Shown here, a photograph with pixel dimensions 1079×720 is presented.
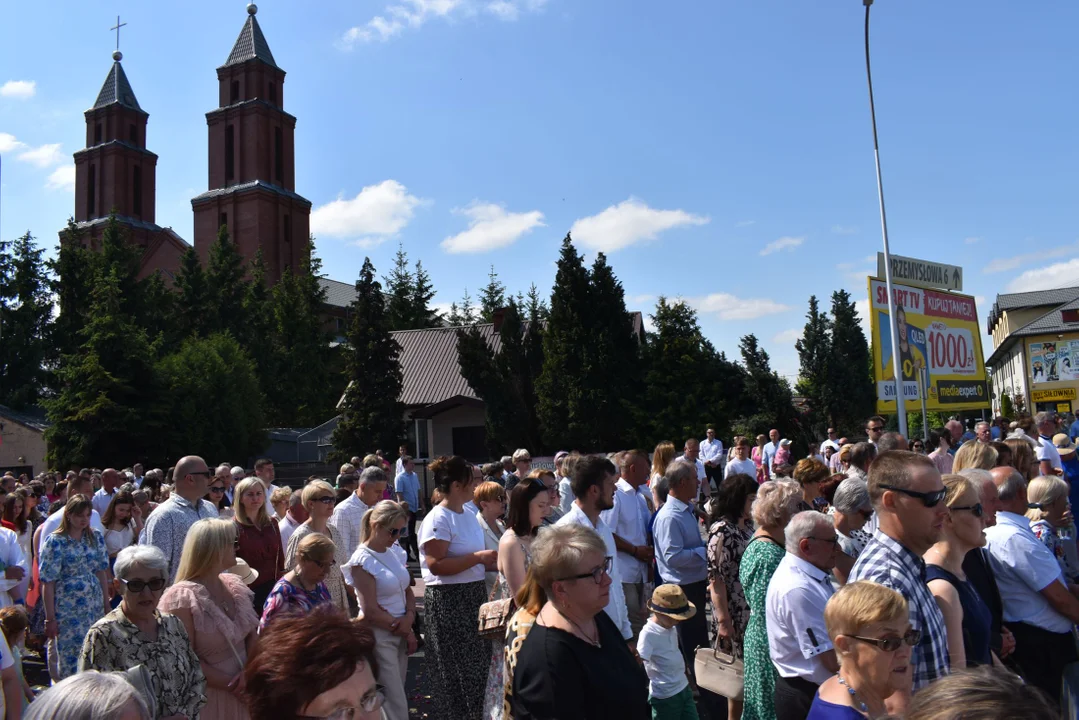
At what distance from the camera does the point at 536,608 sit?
330 cm

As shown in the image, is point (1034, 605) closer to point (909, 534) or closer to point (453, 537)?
point (909, 534)

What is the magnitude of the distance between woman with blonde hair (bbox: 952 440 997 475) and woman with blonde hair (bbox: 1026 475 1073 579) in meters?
0.29

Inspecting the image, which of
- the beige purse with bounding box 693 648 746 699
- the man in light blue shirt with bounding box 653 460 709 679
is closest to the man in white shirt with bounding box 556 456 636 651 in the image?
the beige purse with bounding box 693 648 746 699

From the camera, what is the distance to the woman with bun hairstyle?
5699mm

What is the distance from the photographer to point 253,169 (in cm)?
7125

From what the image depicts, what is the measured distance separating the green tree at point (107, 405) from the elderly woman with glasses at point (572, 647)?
37.3 m

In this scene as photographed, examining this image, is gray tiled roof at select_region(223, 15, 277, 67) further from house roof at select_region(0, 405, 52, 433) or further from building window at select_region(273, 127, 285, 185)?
house roof at select_region(0, 405, 52, 433)

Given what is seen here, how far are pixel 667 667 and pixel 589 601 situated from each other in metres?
2.05

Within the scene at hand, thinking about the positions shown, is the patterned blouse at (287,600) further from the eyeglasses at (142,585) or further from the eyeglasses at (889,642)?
the eyeglasses at (889,642)

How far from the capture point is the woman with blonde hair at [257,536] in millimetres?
6531

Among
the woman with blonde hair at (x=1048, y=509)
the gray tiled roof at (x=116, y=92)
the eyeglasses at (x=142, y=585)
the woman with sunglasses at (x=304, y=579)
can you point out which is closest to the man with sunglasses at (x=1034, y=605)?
the woman with blonde hair at (x=1048, y=509)

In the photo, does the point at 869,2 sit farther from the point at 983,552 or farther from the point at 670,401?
the point at 670,401

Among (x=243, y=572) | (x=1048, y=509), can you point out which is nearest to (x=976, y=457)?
(x=1048, y=509)

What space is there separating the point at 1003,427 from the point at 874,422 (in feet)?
24.0
